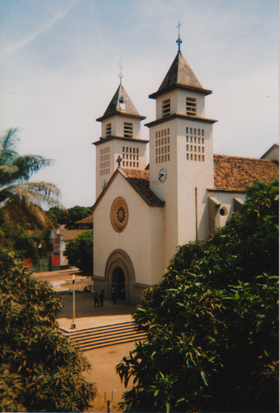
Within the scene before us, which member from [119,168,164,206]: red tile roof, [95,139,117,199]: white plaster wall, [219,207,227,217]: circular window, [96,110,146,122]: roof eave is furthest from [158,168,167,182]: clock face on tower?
[96,110,146,122]: roof eave

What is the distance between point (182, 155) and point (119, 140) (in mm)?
10710

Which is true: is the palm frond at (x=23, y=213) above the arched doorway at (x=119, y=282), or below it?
above

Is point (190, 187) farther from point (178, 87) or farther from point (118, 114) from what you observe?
point (118, 114)

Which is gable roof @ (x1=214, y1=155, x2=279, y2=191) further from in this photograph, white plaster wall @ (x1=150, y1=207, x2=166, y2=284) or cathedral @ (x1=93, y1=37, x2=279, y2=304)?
white plaster wall @ (x1=150, y1=207, x2=166, y2=284)

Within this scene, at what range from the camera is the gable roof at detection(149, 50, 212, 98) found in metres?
19.6

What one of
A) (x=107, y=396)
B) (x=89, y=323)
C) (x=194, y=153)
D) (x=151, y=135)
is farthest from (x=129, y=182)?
(x=107, y=396)

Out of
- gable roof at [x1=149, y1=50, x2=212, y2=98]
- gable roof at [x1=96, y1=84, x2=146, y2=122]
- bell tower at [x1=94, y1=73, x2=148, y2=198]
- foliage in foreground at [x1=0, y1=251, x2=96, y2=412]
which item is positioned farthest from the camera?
gable roof at [x1=96, y1=84, x2=146, y2=122]

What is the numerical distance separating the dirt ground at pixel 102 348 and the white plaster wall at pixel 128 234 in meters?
2.67

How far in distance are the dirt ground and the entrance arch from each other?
969mm

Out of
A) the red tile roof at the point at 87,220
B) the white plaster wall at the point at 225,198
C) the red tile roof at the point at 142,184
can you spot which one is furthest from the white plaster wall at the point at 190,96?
the red tile roof at the point at 87,220

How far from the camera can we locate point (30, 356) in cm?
627

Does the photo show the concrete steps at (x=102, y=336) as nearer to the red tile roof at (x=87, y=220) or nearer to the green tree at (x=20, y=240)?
the green tree at (x=20, y=240)

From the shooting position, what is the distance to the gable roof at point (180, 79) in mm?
19609

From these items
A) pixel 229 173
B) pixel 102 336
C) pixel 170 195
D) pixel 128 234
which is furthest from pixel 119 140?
pixel 102 336
